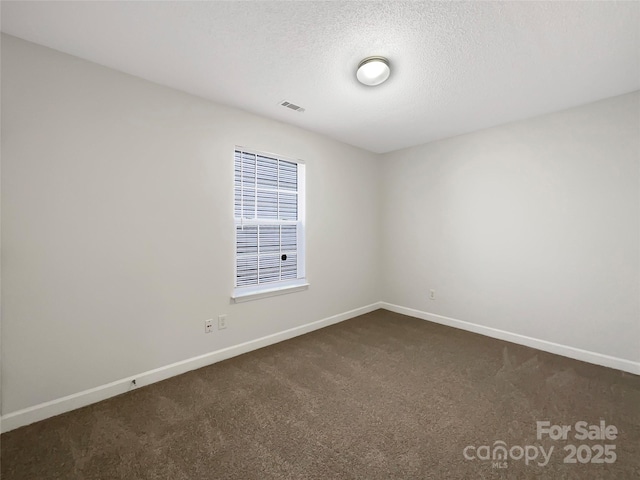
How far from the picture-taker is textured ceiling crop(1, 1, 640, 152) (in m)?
1.56

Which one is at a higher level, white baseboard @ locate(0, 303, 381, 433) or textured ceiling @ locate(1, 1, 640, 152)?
textured ceiling @ locate(1, 1, 640, 152)

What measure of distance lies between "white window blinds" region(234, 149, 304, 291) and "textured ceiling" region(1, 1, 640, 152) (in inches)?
26.4

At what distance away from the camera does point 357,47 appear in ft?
6.10

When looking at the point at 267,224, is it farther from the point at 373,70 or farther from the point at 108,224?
the point at 373,70

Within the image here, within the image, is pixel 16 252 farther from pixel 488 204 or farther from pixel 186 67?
pixel 488 204

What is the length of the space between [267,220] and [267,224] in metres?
0.05

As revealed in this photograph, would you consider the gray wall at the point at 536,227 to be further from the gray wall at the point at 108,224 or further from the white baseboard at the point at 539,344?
the gray wall at the point at 108,224

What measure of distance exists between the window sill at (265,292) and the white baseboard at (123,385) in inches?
18.1

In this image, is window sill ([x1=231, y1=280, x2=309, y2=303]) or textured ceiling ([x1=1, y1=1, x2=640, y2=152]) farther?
window sill ([x1=231, y1=280, x2=309, y2=303])

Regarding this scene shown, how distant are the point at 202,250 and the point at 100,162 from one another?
102cm

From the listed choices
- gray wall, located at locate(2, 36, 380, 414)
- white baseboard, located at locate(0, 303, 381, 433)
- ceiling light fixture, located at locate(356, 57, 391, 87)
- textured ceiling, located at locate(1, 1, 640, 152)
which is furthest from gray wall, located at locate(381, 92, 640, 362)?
gray wall, located at locate(2, 36, 380, 414)

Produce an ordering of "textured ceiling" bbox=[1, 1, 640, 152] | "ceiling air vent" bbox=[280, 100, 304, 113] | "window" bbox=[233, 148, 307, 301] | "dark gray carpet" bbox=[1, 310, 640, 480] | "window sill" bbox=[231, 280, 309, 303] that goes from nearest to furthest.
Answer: "dark gray carpet" bbox=[1, 310, 640, 480] → "textured ceiling" bbox=[1, 1, 640, 152] → "ceiling air vent" bbox=[280, 100, 304, 113] → "window sill" bbox=[231, 280, 309, 303] → "window" bbox=[233, 148, 307, 301]

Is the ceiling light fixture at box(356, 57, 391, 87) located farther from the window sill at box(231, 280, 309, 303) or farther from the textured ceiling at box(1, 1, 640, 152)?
the window sill at box(231, 280, 309, 303)

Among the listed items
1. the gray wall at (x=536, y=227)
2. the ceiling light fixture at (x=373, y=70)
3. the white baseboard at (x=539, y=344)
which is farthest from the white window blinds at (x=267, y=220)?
the white baseboard at (x=539, y=344)
